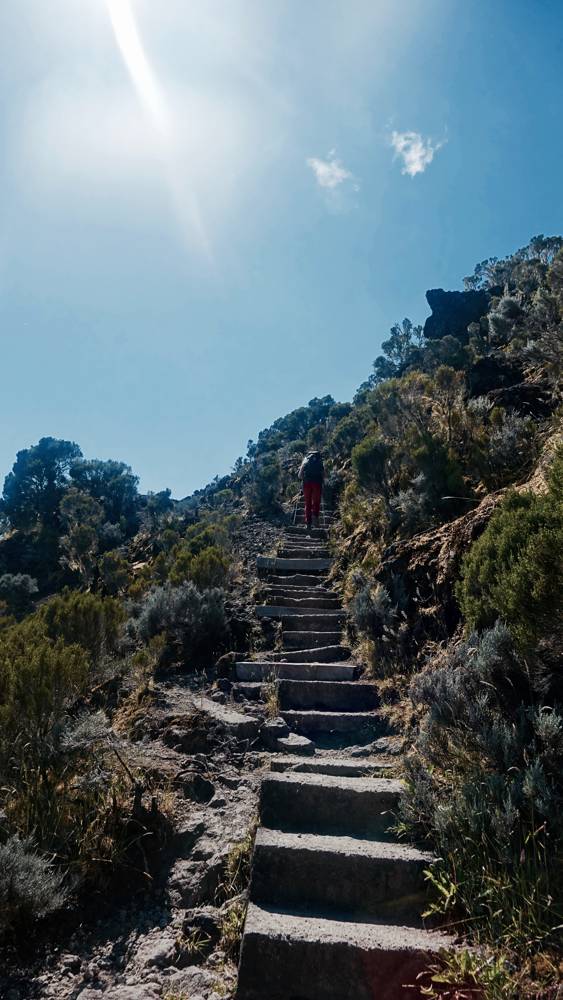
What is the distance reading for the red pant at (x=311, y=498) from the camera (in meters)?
12.6

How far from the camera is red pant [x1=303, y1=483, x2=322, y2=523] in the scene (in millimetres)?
12617

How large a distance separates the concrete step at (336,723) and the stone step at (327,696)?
0.87 feet

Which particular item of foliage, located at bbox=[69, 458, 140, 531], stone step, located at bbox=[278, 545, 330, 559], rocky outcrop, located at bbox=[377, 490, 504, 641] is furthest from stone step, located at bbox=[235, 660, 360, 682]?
foliage, located at bbox=[69, 458, 140, 531]

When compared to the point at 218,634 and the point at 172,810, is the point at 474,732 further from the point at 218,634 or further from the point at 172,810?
the point at 218,634

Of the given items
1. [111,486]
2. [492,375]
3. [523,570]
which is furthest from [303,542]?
[111,486]

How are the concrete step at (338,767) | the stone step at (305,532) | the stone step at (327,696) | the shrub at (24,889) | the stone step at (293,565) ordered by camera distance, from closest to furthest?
1. the shrub at (24,889)
2. the concrete step at (338,767)
3. the stone step at (327,696)
4. the stone step at (293,565)
5. the stone step at (305,532)

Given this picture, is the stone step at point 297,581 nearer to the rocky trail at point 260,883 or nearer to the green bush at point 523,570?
the rocky trail at point 260,883

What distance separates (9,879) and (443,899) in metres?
2.10

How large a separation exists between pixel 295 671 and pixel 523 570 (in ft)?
12.2

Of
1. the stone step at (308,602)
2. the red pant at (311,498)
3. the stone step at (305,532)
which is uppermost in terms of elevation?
the red pant at (311,498)

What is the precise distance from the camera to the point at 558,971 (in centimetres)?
202

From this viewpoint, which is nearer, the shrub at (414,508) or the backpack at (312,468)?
the shrub at (414,508)

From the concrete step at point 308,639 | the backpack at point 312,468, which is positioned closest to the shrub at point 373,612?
the concrete step at point 308,639

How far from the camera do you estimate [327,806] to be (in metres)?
3.32
